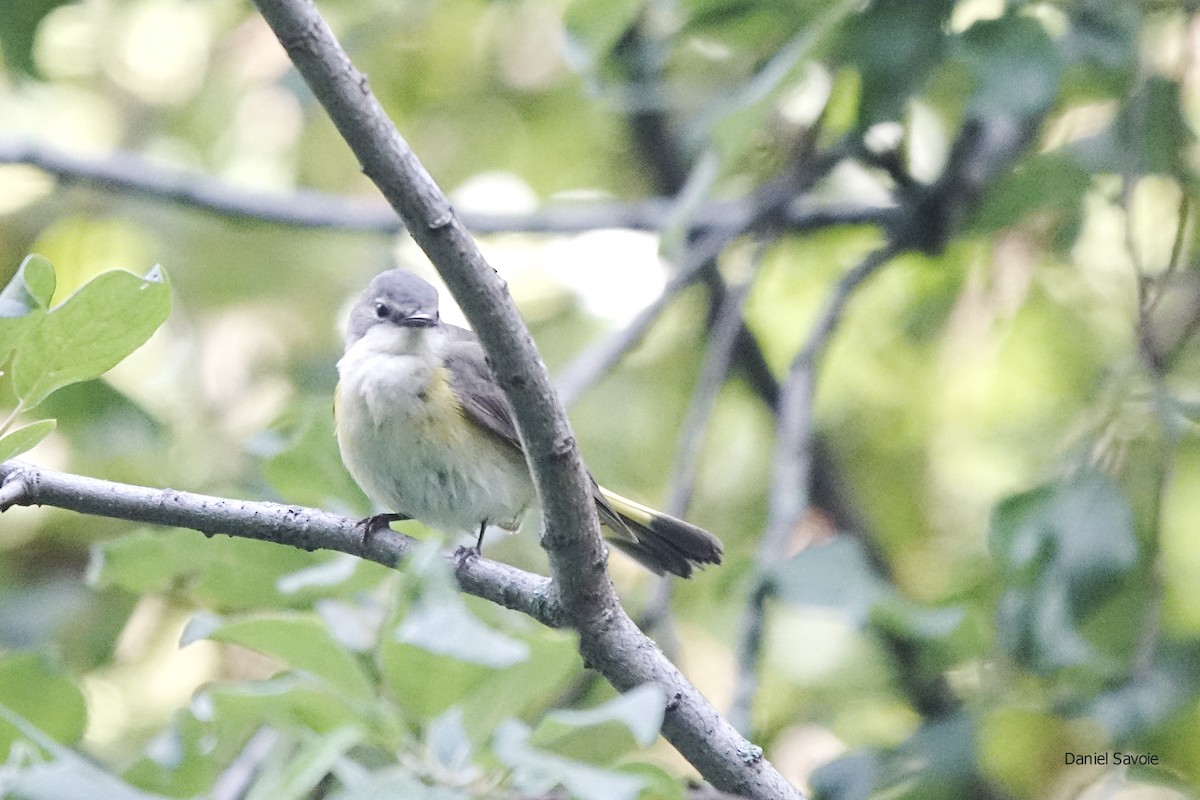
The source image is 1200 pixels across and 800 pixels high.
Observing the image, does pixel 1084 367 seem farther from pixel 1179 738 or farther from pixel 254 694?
pixel 254 694

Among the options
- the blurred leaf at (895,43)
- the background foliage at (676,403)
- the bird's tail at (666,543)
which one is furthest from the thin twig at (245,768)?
the blurred leaf at (895,43)

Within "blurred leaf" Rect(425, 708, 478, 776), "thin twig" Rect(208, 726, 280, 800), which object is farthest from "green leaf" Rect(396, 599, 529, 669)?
"thin twig" Rect(208, 726, 280, 800)

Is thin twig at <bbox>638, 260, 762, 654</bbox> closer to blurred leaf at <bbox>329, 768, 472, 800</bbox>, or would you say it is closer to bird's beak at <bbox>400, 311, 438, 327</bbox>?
bird's beak at <bbox>400, 311, 438, 327</bbox>

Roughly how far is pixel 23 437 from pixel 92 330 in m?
0.19

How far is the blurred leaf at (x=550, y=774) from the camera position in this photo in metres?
1.64

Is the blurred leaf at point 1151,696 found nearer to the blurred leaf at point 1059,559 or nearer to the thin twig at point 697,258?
the blurred leaf at point 1059,559

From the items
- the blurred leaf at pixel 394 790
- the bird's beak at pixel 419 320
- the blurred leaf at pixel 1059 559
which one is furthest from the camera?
the bird's beak at pixel 419 320

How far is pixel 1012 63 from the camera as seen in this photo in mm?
3322

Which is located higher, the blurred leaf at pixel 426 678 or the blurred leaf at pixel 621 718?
the blurred leaf at pixel 426 678

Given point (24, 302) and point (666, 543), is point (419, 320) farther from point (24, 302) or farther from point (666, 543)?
point (24, 302)

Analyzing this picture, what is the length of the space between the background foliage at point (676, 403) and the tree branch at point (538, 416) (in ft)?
0.47

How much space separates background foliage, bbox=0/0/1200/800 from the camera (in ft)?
7.35

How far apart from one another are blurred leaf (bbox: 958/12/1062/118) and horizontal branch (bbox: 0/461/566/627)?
176cm

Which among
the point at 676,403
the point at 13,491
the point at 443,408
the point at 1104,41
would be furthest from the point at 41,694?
the point at 676,403
